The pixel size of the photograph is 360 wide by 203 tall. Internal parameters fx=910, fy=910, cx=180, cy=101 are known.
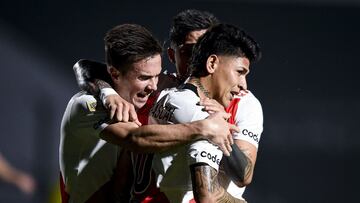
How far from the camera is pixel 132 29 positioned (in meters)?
3.69

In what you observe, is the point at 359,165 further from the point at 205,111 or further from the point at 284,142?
the point at 205,111

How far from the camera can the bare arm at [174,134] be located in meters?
3.14

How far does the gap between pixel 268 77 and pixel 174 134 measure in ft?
10.4

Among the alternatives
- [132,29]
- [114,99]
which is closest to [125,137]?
[114,99]

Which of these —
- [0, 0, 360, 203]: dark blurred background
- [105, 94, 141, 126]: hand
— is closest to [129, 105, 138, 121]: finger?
[105, 94, 141, 126]: hand

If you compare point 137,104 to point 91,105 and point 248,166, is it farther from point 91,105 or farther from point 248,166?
point 248,166

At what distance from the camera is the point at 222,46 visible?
339 cm

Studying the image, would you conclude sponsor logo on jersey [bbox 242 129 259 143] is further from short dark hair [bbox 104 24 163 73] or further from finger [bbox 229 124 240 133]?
short dark hair [bbox 104 24 163 73]

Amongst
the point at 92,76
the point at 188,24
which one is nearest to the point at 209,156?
the point at 92,76

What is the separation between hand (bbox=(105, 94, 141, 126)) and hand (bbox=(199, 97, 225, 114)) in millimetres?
299

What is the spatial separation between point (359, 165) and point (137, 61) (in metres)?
3.09

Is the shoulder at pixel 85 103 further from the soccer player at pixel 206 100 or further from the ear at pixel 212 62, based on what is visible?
the ear at pixel 212 62

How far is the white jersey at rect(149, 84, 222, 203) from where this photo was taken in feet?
10.3

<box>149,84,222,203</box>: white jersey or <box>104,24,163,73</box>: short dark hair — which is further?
<box>104,24,163,73</box>: short dark hair
